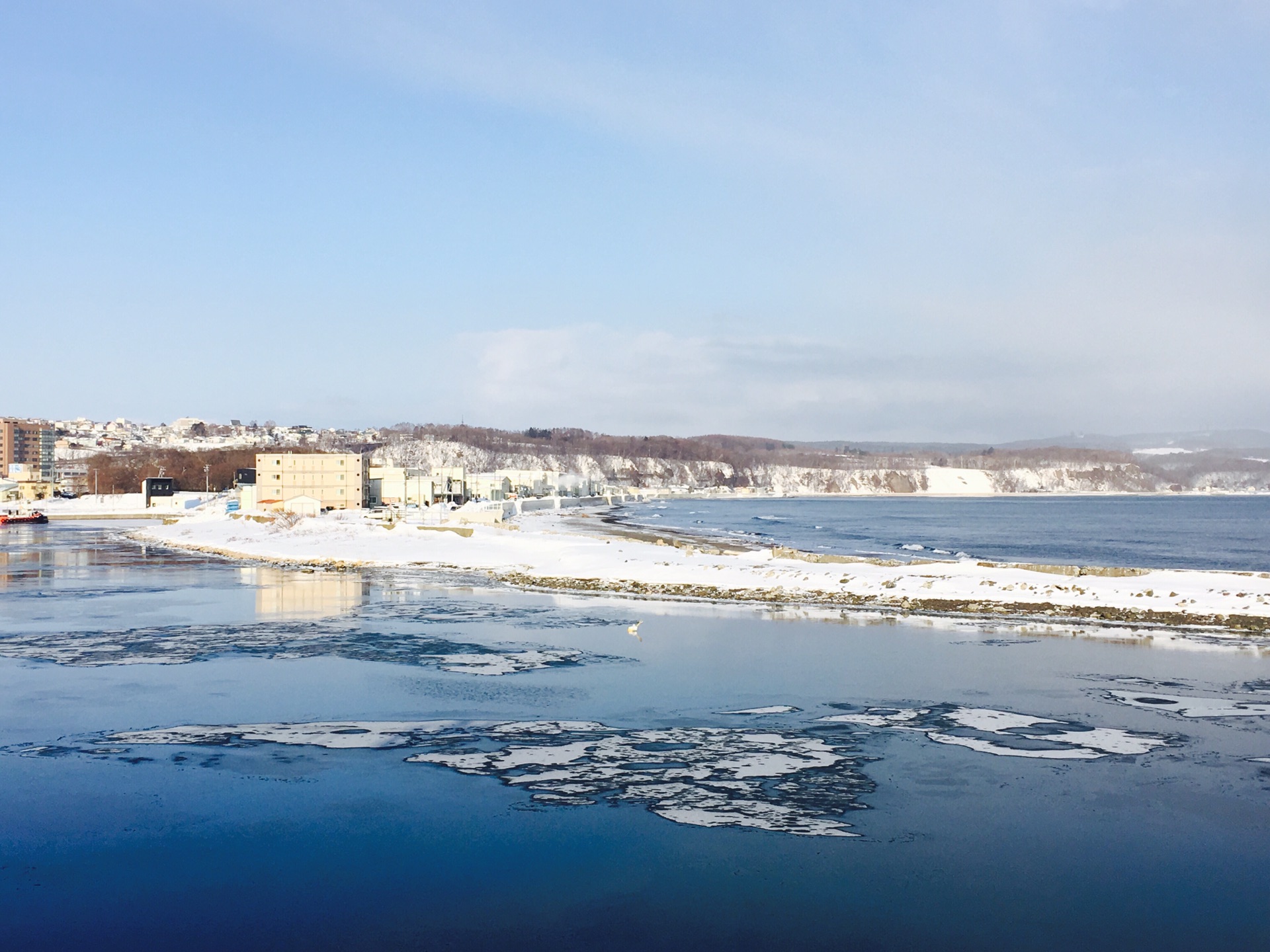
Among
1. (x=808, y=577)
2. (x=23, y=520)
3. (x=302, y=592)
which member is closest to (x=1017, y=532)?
(x=808, y=577)

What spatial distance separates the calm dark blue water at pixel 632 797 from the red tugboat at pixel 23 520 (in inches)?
2552

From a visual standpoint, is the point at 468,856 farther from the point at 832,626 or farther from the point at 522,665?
the point at 832,626

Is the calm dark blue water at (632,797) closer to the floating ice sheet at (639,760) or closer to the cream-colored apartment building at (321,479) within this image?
the floating ice sheet at (639,760)

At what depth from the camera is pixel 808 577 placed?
28.5m

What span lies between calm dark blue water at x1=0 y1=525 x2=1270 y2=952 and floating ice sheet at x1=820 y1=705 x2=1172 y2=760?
72 mm

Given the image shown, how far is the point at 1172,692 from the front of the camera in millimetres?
14406

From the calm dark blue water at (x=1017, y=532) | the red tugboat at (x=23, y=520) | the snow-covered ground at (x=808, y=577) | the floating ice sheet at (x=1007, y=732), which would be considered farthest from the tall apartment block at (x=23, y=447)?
the floating ice sheet at (x=1007, y=732)

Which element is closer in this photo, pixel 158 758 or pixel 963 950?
pixel 963 950

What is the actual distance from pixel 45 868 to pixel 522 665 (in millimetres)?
9547

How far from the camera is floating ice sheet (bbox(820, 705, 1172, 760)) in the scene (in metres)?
11.3

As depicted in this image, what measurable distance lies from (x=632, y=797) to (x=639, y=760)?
1291 mm

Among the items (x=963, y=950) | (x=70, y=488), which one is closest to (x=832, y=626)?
(x=963, y=950)

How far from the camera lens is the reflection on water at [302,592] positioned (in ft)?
80.4

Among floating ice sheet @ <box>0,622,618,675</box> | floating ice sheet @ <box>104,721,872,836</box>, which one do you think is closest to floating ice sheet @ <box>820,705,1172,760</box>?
floating ice sheet @ <box>104,721,872,836</box>
